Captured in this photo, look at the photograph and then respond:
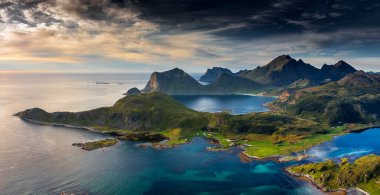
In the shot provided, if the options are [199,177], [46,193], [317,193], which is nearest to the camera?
[46,193]

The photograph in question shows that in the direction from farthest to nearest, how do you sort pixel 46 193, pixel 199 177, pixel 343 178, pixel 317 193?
1. pixel 199 177
2. pixel 343 178
3. pixel 317 193
4. pixel 46 193

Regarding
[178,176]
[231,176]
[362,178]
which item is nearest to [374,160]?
[362,178]

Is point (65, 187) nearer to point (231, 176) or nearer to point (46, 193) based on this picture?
point (46, 193)

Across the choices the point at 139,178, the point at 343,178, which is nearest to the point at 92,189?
the point at 139,178

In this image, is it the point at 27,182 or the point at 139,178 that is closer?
the point at 27,182

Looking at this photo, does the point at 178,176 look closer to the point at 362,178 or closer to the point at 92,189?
the point at 92,189

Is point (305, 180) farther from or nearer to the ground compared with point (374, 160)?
nearer to the ground
